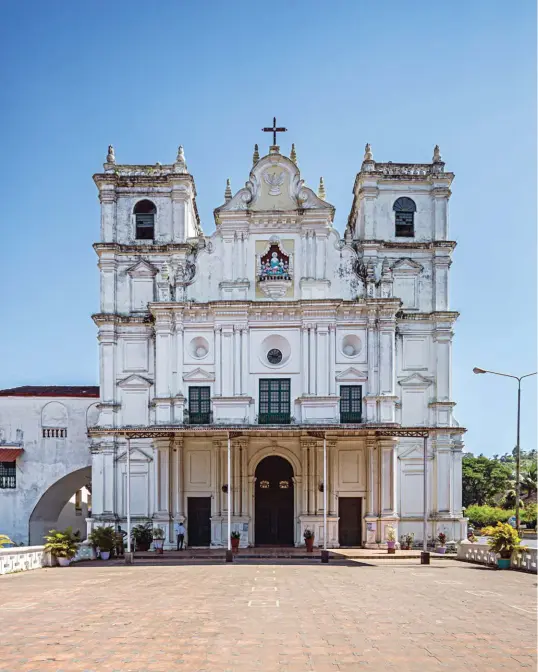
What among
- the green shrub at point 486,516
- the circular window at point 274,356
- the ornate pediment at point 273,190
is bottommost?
the green shrub at point 486,516

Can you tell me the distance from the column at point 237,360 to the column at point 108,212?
7.96 m

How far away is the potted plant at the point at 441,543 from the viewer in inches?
1357

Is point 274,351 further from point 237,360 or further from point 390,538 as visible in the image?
point 390,538

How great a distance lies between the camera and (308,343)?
36.1 metres

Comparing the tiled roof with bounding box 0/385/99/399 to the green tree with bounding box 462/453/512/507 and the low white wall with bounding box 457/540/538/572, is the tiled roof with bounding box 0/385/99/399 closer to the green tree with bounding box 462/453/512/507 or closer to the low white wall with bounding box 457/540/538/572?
the low white wall with bounding box 457/540/538/572

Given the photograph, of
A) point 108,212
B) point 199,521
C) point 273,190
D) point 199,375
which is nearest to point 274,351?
point 199,375

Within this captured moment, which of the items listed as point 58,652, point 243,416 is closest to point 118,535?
point 243,416

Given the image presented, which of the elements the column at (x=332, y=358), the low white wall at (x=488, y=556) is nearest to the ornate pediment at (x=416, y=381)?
the column at (x=332, y=358)

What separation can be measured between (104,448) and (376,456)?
12983 mm

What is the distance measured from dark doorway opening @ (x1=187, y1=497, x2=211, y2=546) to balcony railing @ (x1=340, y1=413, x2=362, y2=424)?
7.49 m

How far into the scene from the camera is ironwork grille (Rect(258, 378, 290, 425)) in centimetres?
3588

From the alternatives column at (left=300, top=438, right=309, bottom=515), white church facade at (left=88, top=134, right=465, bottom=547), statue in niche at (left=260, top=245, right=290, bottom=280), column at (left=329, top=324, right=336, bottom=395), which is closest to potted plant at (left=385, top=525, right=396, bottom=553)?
white church facade at (left=88, top=134, right=465, bottom=547)

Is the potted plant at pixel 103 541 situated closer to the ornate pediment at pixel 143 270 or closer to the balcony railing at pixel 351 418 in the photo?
the balcony railing at pixel 351 418

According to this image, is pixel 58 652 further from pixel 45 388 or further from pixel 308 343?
pixel 45 388
